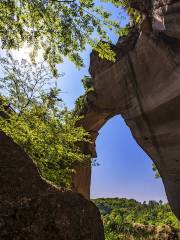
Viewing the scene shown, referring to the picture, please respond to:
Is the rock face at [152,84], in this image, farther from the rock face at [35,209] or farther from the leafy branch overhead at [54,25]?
the rock face at [35,209]

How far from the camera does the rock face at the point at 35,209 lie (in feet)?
10.4

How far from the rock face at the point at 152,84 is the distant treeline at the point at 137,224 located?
12.6m

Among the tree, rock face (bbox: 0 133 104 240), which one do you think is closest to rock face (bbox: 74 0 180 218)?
the tree

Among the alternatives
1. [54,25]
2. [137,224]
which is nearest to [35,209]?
[54,25]

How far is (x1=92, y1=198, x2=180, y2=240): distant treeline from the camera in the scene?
95.1 feet

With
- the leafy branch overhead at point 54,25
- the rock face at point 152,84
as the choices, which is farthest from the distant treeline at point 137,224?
the leafy branch overhead at point 54,25

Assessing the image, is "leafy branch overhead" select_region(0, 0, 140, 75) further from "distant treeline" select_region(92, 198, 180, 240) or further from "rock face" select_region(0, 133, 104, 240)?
"distant treeline" select_region(92, 198, 180, 240)

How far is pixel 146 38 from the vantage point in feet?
53.6

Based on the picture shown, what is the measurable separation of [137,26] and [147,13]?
4.37 feet

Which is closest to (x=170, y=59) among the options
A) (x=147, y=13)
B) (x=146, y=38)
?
(x=146, y=38)

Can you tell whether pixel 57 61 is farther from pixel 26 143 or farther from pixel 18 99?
pixel 18 99

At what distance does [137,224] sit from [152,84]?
24409mm

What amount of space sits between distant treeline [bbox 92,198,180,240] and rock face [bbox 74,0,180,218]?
12627 millimetres

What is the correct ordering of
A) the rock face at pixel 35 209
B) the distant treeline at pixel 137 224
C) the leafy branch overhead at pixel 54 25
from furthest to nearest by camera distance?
the distant treeline at pixel 137 224 → the leafy branch overhead at pixel 54 25 → the rock face at pixel 35 209
